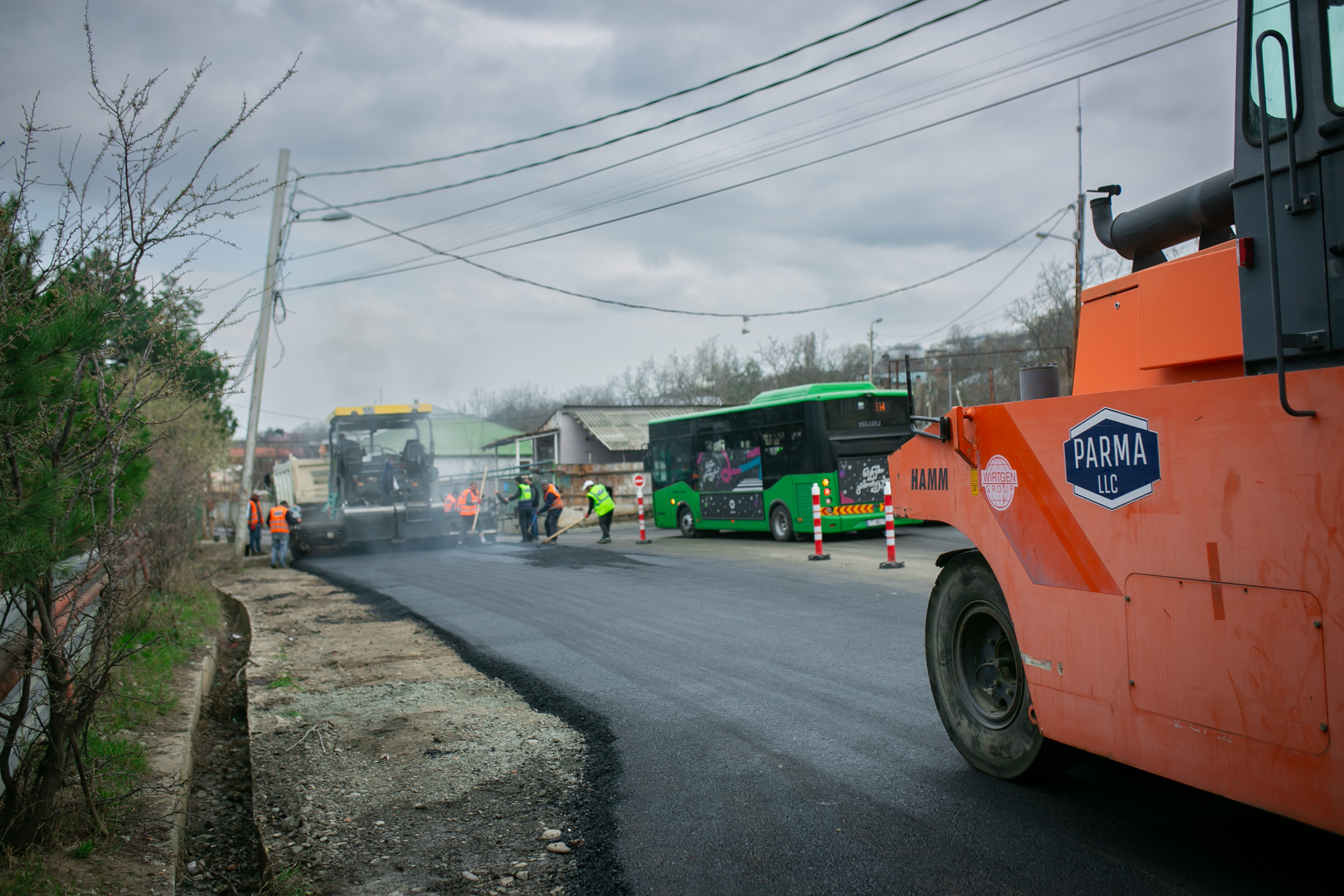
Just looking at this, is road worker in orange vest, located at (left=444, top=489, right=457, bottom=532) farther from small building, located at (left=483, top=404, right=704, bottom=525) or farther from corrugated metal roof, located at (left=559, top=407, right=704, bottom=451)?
corrugated metal roof, located at (left=559, top=407, right=704, bottom=451)

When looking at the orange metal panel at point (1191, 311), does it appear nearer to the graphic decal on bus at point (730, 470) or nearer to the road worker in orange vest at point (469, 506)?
the graphic decal on bus at point (730, 470)

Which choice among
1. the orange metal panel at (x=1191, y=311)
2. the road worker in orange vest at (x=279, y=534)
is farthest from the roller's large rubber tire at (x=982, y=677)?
the road worker in orange vest at (x=279, y=534)

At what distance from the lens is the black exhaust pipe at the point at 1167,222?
3.41 m

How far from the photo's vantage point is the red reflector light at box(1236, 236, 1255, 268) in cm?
278

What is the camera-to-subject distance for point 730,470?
21203 mm

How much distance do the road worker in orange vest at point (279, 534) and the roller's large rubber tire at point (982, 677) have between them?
17.6 metres

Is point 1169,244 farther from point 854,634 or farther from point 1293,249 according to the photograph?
point 854,634

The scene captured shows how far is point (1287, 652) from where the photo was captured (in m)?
2.48

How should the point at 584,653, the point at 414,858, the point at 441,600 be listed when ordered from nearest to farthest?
the point at 414,858, the point at 584,653, the point at 441,600

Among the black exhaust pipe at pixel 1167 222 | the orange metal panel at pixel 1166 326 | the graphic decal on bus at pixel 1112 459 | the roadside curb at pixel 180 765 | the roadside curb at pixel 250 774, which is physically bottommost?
the roadside curb at pixel 250 774

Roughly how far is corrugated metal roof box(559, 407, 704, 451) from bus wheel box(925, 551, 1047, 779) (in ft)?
133

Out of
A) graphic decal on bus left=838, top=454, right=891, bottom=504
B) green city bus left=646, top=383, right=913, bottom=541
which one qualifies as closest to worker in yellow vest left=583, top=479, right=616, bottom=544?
green city bus left=646, top=383, right=913, bottom=541

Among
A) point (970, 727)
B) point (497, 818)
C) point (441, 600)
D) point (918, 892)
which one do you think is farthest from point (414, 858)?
point (441, 600)

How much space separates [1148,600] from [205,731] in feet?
19.9
